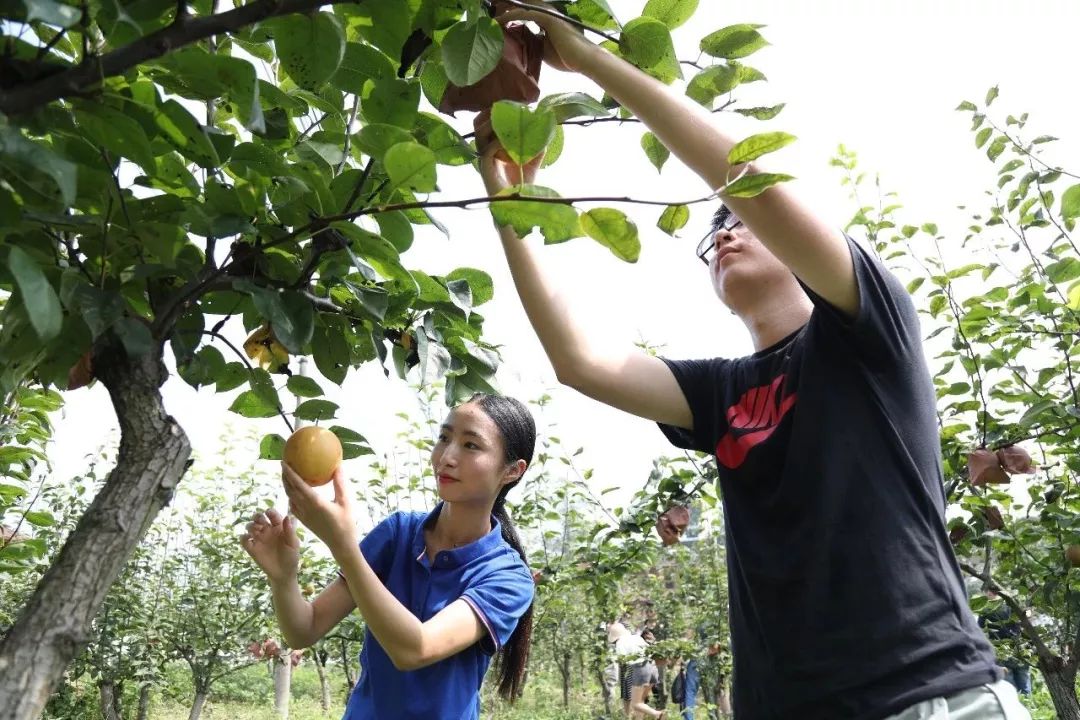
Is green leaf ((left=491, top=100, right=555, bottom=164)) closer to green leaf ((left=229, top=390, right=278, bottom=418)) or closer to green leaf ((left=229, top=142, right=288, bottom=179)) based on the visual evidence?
green leaf ((left=229, top=142, right=288, bottom=179))

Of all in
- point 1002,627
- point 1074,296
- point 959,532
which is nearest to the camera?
point 1074,296

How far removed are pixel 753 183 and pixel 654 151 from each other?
0.35 metres

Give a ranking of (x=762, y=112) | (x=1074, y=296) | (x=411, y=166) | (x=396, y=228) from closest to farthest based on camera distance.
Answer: (x=411, y=166), (x=396, y=228), (x=762, y=112), (x=1074, y=296)

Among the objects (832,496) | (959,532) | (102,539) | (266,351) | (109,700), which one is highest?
(109,700)

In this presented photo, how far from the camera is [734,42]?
0.88m

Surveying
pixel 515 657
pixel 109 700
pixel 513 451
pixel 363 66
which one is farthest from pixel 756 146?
pixel 109 700

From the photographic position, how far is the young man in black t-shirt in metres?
0.89

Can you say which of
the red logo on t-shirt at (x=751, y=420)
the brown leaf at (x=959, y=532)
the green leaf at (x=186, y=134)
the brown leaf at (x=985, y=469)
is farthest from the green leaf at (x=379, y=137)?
the brown leaf at (x=959, y=532)

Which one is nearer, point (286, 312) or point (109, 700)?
point (286, 312)

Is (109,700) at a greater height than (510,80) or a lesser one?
greater

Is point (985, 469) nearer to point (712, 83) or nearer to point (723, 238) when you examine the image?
point (723, 238)

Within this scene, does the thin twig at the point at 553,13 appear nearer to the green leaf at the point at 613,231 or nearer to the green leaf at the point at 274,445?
the green leaf at the point at 613,231

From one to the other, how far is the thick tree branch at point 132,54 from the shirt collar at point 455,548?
115cm

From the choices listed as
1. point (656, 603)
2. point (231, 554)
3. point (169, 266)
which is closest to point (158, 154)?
point (169, 266)
